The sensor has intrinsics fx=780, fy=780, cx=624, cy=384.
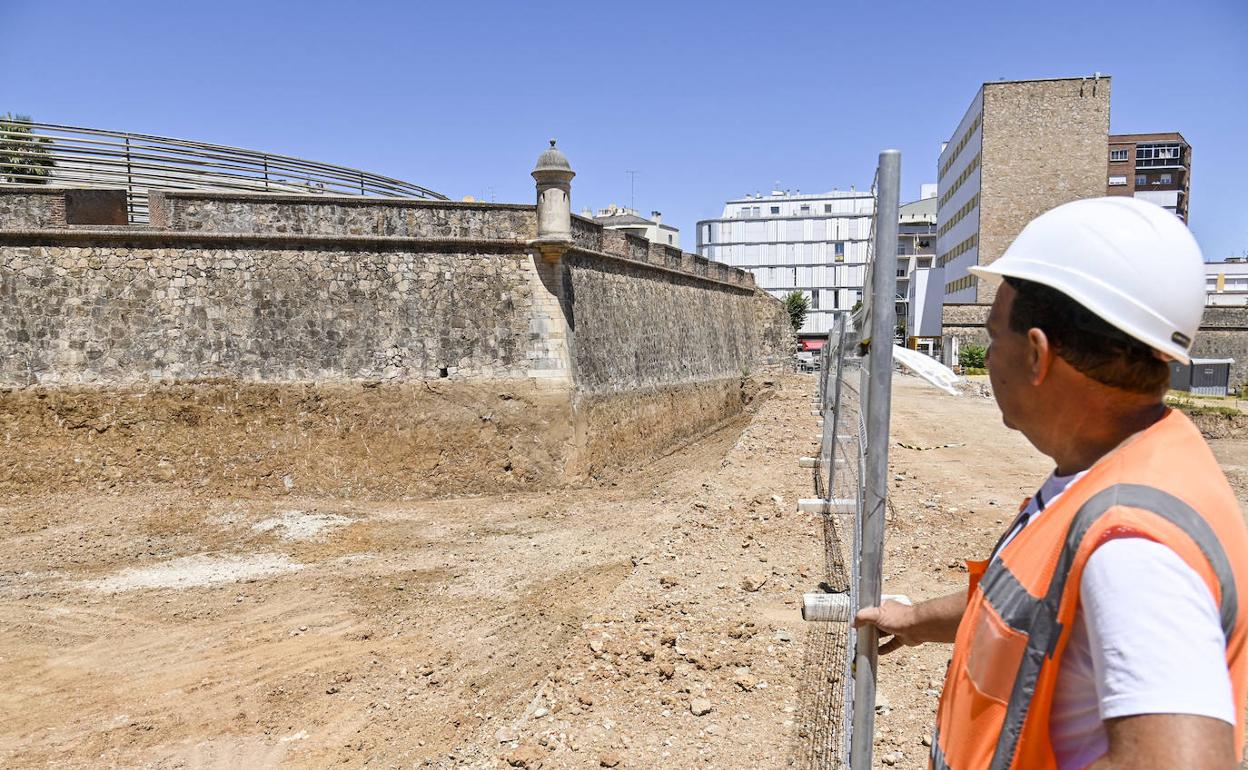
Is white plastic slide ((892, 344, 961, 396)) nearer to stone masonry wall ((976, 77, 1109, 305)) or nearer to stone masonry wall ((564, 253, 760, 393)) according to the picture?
stone masonry wall ((564, 253, 760, 393))

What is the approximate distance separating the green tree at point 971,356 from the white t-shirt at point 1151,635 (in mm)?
38809

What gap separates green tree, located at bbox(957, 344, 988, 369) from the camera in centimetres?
3697

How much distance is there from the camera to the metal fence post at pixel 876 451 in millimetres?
2277

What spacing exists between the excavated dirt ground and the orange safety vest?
250cm

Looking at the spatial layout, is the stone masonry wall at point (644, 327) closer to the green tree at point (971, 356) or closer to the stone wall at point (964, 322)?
the green tree at point (971, 356)

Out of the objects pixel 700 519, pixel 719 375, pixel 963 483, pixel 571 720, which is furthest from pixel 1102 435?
pixel 719 375

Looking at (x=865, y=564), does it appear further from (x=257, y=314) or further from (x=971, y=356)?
(x=971, y=356)

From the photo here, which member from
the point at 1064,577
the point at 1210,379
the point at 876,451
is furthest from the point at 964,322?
the point at 1064,577

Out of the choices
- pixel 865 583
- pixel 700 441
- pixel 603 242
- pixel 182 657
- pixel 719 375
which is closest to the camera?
pixel 865 583

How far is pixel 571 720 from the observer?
162 inches

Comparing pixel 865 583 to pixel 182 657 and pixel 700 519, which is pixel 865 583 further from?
pixel 182 657

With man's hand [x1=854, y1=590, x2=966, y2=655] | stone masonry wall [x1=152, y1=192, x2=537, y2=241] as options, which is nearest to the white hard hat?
man's hand [x1=854, y1=590, x2=966, y2=655]

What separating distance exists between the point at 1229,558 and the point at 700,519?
659 centimetres

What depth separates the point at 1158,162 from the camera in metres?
62.8
